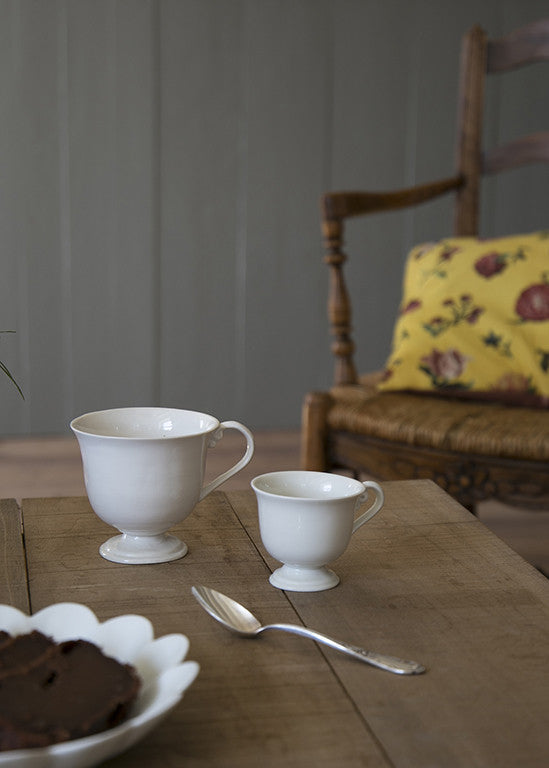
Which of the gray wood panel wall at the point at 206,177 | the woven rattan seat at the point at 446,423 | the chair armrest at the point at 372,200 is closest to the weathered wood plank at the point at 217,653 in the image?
the woven rattan seat at the point at 446,423

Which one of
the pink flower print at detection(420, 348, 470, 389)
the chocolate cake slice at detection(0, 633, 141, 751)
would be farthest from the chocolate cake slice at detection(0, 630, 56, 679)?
the pink flower print at detection(420, 348, 470, 389)

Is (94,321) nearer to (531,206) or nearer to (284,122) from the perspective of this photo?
(284,122)

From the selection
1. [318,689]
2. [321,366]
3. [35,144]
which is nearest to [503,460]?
[318,689]

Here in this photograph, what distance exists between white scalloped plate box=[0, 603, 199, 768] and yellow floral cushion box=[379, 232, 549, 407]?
1.00 metres

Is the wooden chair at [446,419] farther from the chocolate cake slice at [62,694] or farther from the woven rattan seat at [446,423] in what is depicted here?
the chocolate cake slice at [62,694]

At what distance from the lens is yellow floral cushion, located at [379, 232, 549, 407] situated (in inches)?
56.1

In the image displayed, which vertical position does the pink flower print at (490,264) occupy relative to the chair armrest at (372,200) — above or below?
below

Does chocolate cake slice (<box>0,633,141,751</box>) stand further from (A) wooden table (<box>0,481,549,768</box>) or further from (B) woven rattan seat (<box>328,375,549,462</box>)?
(B) woven rattan seat (<box>328,375,549,462</box>)

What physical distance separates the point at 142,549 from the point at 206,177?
219 centimetres

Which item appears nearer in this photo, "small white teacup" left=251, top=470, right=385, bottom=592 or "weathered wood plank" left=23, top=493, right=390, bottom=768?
"weathered wood plank" left=23, top=493, right=390, bottom=768

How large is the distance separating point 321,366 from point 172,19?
1144 mm

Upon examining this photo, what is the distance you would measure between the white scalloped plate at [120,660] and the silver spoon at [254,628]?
7 cm

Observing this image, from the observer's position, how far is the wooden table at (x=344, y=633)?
1.50 feet

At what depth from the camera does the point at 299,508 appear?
651mm
